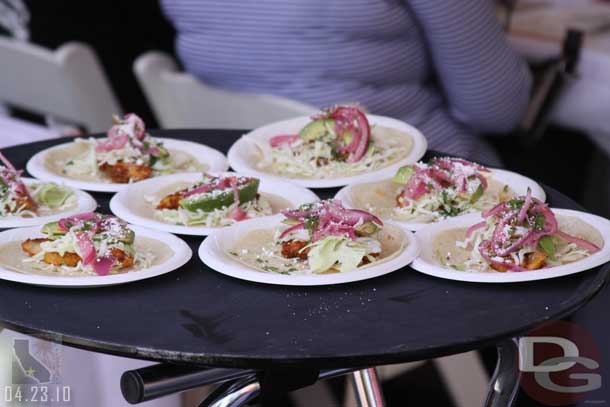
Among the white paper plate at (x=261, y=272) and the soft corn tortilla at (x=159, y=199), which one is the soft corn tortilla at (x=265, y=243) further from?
the soft corn tortilla at (x=159, y=199)

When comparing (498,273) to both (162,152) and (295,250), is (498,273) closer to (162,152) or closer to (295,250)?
(295,250)

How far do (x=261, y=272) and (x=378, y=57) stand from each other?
1.20 m

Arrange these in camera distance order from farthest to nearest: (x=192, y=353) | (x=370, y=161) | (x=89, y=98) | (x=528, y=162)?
(x=528, y=162)
(x=89, y=98)
(x=370, y=161)
(x=192, y=353)

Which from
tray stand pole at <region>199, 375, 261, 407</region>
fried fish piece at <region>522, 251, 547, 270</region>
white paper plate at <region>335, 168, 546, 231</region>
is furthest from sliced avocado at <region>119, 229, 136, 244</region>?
fried fish piece at <region>522, 251, 547, 270</region>

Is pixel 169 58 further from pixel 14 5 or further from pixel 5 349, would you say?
pixel 5 349

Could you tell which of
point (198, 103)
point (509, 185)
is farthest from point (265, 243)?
point (198, 103)

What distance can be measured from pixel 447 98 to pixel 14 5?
150 cm

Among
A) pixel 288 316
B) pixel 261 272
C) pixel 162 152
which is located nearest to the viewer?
pixel 288 316

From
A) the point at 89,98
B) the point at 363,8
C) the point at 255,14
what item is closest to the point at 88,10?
the point at 89,98

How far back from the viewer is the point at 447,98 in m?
2.60

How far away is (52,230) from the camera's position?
140 centimetres

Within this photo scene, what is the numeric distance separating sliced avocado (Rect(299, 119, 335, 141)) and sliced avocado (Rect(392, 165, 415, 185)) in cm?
24

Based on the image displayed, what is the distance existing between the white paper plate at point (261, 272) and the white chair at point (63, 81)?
5.02 feet

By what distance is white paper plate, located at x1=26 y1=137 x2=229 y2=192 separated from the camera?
1.67 meters
